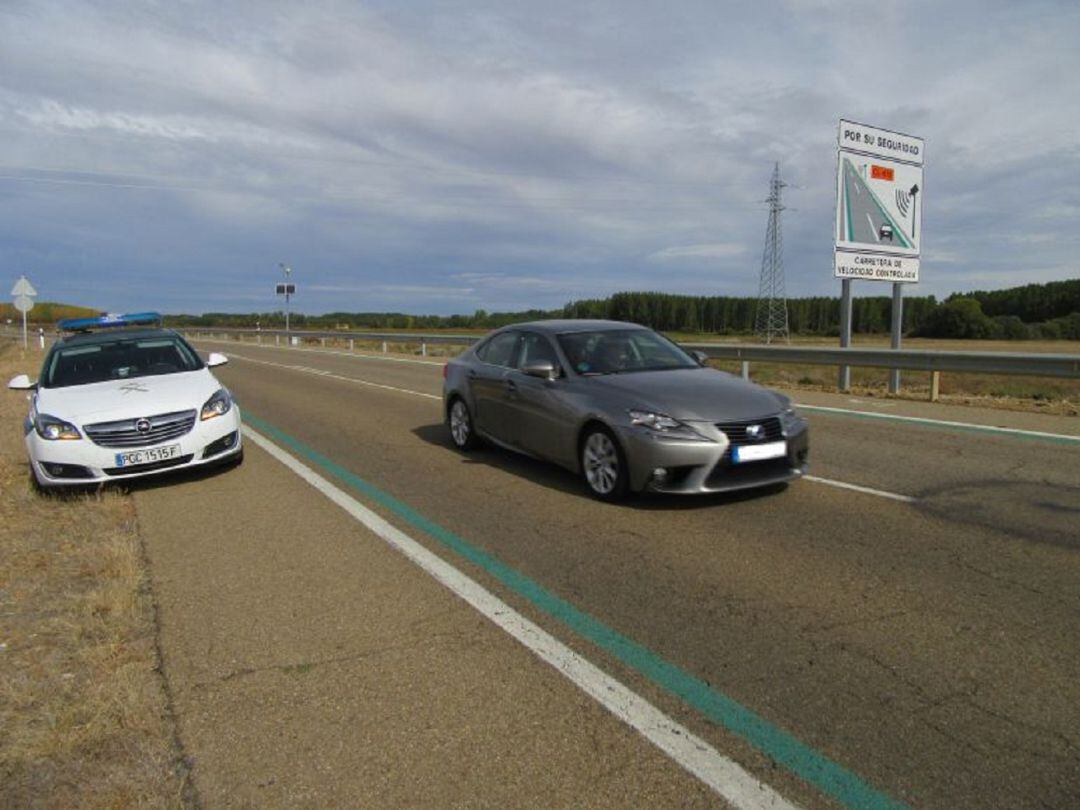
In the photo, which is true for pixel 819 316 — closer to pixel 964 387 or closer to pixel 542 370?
A: pixel 964 387

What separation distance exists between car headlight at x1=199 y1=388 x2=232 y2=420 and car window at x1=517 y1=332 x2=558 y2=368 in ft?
9.90

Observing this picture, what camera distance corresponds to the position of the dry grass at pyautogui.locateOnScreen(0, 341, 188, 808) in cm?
286

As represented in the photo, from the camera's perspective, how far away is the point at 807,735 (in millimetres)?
A: 3074

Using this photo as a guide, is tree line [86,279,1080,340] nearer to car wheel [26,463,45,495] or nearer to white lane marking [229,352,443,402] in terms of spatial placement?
white lane marking [229,352,443,402]

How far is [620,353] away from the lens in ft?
25.3

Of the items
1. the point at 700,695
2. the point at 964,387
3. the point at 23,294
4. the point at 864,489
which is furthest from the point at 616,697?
the point at 23,294

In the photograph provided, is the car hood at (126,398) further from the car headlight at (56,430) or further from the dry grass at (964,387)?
the dry grass at (964,387)

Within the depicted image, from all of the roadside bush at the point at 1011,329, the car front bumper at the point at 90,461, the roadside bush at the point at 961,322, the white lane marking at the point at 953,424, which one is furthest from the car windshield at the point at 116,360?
the roadside bush at the point at 961,322

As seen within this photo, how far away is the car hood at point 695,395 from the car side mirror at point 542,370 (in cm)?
49

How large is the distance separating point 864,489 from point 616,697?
444 cm

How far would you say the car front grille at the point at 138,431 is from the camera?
7363 mm

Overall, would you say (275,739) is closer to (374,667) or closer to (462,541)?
(374,667)

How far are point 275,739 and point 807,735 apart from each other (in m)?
2.04

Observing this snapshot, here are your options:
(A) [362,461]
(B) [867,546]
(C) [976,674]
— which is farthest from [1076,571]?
(A) [362,461]
